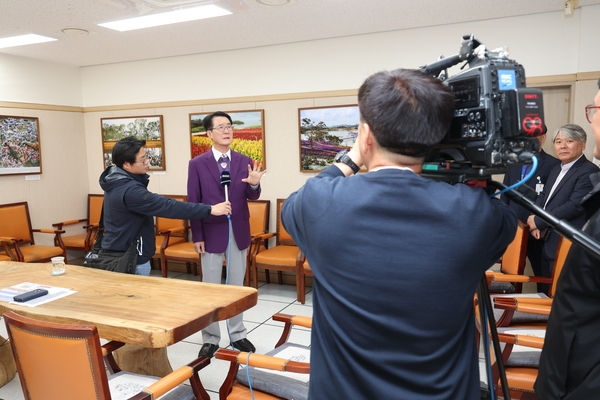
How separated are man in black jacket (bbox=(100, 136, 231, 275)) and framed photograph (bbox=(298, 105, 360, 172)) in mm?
2253

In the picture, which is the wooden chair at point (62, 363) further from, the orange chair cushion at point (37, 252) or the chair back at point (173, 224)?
the chair back at point (173, 224)

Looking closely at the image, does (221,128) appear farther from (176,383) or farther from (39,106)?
(39,106)

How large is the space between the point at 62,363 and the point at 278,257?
3.13 meters

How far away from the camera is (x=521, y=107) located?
101 centimetres

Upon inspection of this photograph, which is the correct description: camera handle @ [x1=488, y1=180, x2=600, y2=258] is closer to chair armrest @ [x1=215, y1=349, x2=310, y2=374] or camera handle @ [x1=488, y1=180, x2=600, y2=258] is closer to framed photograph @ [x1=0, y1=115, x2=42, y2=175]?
chair armrest @ [x1=215, y1=349, x2=310, y2=374]

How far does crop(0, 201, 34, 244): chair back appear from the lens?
5.20m

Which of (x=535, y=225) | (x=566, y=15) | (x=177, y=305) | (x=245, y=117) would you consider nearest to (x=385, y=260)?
(x=177, y=305)

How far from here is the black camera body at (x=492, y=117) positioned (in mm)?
1019

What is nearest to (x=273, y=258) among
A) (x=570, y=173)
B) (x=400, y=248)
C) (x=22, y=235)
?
(x=570, y=173)

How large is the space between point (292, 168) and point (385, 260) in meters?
4.40

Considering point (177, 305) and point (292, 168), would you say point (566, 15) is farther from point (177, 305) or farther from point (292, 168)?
point (177, 305)

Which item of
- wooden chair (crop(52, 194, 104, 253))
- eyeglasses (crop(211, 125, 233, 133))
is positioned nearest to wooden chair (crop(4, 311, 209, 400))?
eyeglasses (crop(211, 125, 233, 133))

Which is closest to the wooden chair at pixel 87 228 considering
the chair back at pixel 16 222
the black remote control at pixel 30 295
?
the chair back at pixel 16 222

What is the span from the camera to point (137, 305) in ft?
7.12
